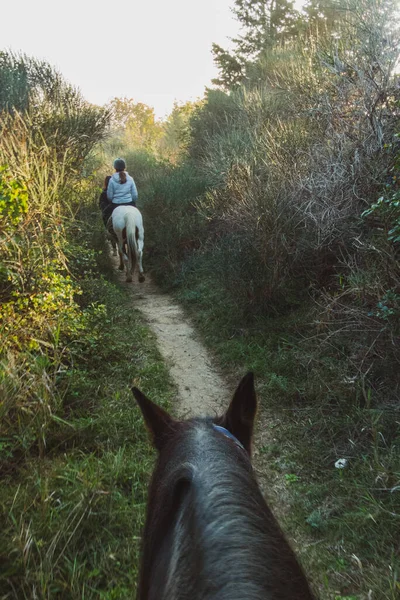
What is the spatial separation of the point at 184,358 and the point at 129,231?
4.27 m

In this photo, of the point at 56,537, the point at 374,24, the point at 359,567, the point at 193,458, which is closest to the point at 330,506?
the point at 359,567

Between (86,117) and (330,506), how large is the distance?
10.2 m

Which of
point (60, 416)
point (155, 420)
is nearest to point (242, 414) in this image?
point (155, 420)

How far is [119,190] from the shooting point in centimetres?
970

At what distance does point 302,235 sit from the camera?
587 cm

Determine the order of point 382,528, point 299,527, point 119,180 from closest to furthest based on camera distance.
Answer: point 382,528 < point 299,527 < point 119,180

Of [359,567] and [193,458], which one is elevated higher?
[193,458]

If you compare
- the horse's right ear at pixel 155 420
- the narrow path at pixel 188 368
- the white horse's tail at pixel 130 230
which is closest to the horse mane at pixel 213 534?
the horse's right ear at pixel 155 420

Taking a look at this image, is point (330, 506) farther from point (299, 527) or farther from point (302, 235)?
point (302, 235)

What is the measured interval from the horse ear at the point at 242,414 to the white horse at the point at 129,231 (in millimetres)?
7979

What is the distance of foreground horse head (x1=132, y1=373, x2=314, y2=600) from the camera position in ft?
2.63

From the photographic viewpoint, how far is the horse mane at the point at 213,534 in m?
0.80

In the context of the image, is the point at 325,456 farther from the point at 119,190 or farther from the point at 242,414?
the point at 119,190

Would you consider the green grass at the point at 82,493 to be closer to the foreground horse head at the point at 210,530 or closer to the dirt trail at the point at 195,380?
the dirt trail at the point at 195,380
